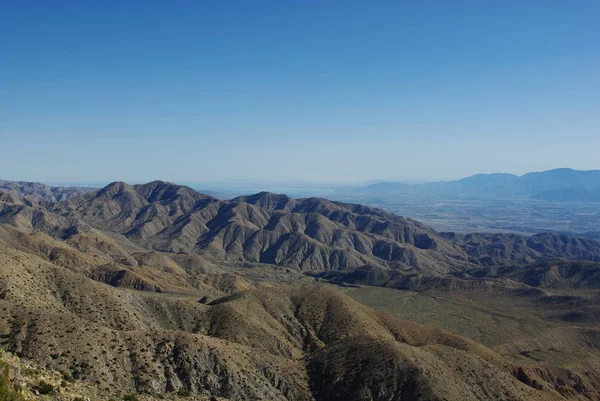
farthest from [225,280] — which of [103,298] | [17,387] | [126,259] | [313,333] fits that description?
A: [17,387]

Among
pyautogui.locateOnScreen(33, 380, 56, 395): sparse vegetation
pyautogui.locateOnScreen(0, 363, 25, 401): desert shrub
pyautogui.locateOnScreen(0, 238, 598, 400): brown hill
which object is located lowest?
pyautogui.locateOnScreen(0, 238, 598, 400): brown hill

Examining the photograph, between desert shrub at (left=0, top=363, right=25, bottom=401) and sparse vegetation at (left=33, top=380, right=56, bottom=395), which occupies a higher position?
desert shrub at (left=0, top=363, right=25, bottom=401)

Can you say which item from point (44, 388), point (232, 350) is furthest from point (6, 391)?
point (232, 350)

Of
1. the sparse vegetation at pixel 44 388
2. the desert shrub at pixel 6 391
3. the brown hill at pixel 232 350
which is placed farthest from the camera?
the brown hill at pixel 232 350

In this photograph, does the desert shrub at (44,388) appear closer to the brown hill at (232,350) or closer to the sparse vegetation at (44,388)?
the sparse vegetation at (44,388)

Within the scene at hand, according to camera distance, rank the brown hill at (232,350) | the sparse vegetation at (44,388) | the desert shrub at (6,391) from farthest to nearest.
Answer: the brown hill at (232,350), the sparse vegetation at (44,388), the desert shrub at (6,391)

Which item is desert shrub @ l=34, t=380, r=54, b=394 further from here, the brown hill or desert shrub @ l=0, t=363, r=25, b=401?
the brown hill

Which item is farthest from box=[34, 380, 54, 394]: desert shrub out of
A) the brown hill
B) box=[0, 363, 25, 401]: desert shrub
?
the brown hill

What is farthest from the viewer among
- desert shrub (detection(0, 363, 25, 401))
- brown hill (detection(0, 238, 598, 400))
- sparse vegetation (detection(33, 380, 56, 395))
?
brown hill (detection(0, 238, 598, 400))

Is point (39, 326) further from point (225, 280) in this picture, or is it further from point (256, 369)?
point (225, 280)

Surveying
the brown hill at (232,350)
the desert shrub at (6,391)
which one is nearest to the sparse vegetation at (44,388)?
the desert shrub at (6,391)

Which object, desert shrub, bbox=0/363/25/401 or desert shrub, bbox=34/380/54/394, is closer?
desert shrub, bbox=0/363/25/401

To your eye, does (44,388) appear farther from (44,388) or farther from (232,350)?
(232,350)
